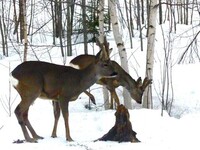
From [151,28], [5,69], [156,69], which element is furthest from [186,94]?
[5,69]

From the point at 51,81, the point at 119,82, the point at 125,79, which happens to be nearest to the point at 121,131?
the point at 51,81

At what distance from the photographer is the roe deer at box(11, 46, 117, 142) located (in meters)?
6.31

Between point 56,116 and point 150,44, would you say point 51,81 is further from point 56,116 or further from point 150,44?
point 150,44

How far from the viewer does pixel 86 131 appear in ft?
24.1

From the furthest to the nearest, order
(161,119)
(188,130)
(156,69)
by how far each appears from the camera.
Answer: (156,69), (161,119), (188,130)

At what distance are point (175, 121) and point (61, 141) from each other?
215 cm

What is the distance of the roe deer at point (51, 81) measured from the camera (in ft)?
20.7

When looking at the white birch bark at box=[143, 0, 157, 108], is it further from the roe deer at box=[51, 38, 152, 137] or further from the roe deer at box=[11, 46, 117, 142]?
the roe deer at box=[11, 46, 117, 142]

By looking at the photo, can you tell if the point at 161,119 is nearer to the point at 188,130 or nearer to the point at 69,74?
the point at 188,130

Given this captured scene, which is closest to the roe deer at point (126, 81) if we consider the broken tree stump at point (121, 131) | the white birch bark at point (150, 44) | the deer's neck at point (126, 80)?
the deer's neck at point (126, 80)

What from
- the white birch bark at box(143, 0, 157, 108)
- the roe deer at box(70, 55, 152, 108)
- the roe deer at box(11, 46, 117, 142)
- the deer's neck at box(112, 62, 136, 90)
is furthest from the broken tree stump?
the white birch bark at box(143, 0, 157, 108)

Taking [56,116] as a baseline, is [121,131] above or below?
below

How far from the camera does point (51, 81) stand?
649cm

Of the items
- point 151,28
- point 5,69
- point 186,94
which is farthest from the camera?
point 5,69
